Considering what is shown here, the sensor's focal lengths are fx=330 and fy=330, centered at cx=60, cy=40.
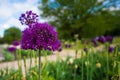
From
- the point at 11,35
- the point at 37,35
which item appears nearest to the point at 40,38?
the point at 37,35

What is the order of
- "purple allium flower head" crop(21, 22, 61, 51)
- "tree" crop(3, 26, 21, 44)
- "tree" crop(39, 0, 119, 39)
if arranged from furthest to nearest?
1. "tree" crop(3, 26, 21, 44)
2. "tree" crop(39, 0, 119, 39)
3. "purple allium flower head" crop(21, 22, 61, 51)

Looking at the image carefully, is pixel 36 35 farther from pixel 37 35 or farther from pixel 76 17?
pixel 76 17

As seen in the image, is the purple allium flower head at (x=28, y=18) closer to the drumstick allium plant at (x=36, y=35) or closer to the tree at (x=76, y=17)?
the drumstick allium plant at (x=36, y=35)

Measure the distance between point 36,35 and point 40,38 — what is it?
0.15ft

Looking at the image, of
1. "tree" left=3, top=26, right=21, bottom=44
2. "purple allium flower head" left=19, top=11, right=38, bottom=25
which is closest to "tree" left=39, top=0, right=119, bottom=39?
"tree" left=3, top=26, right=21, bottom=44

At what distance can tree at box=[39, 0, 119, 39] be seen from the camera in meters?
42.4

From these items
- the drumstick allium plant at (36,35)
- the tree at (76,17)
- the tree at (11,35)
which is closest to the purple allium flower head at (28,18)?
the drumstick allium plant at (36,35)

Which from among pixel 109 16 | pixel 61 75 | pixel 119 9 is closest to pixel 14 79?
pixel 61 75

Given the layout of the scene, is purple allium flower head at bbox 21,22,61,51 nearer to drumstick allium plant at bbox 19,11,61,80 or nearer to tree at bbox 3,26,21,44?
drumstick allium plant at bbox 19,11,61,80

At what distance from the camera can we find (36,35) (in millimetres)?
2459

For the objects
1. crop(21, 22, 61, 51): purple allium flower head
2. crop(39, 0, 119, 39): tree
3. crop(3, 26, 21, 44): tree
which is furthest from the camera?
crop(3, 26, 21, 44): tree

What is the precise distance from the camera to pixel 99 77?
4.75 meters

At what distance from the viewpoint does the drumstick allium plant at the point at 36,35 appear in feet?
8.00

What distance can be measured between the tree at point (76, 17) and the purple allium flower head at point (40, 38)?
39.6 metres
